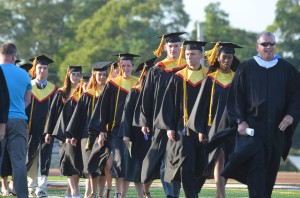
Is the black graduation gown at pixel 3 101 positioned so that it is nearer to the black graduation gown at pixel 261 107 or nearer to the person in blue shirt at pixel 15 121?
the person in blue shirt at pixel 15 121

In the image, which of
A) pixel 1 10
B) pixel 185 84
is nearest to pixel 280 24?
pixel 1 10

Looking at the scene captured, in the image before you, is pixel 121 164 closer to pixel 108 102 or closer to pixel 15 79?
pixel 108 102

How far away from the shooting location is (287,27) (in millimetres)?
62000

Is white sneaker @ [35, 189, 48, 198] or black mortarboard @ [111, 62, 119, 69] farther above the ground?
black mortarboard @ [111, 62, 119, 69]

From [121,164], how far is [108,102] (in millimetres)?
962

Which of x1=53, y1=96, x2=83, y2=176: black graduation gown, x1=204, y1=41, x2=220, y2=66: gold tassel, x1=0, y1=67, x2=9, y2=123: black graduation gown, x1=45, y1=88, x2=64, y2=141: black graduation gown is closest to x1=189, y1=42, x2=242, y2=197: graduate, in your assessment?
x1=204, y1=41, x2=220, y2=66: gold tassel

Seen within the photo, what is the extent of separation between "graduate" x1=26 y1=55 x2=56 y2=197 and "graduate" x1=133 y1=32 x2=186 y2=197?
10.3 feet

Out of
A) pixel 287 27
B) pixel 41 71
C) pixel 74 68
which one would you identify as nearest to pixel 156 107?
pixel 74 68

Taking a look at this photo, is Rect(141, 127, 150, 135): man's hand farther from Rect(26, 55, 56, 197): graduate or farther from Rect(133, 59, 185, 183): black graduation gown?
Rect(26, 55, 56, 197): graduate

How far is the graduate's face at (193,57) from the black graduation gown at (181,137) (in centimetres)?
10

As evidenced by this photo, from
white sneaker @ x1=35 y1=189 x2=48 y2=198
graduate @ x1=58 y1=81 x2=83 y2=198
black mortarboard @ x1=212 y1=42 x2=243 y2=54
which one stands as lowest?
white sneaker @ x1=35 y1=189 x2=48 y2=198

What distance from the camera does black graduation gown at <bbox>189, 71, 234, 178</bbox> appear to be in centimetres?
1314

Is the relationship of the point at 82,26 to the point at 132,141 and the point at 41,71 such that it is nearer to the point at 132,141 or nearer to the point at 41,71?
the point at 41,71

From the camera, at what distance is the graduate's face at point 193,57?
13562 millimetres
